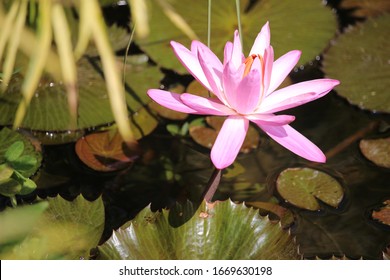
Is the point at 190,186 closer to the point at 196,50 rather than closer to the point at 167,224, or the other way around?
the point at 167,224

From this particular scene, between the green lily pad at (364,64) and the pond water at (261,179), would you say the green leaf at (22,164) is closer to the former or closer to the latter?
the pond water at (261,179)

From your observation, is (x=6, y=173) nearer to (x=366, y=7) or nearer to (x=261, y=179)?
(x=261, y=179)

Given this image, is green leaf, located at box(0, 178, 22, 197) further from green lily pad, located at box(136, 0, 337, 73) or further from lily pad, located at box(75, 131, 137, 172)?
green lily pad, located at box(136, 0, 337, 73)

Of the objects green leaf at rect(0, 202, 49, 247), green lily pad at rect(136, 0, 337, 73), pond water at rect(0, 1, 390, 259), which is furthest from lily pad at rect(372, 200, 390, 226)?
green leaf at rect(0, 202, 49, 247)

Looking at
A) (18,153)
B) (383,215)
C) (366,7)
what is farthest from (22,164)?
(366,7)

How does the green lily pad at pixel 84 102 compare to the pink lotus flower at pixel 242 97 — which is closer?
the pink lotus flower at pixel 242 97

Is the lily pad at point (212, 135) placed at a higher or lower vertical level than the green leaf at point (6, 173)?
lower

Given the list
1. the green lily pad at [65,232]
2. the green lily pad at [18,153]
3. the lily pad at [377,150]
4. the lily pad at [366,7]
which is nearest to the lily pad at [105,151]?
the green lily pad at [18,153]

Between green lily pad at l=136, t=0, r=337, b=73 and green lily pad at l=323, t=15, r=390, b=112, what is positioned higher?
green lily pad at l=136, t=0, r=337, b=73
